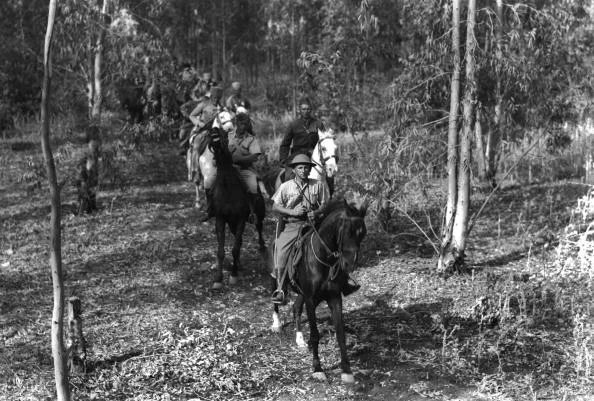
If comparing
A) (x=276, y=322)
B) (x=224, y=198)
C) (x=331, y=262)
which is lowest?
(x=276, y=322)

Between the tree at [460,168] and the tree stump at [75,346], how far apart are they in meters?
6.55

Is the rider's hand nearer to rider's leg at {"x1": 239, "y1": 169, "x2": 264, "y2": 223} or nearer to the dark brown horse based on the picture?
the dark brown horse

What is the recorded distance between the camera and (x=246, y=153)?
13047mm

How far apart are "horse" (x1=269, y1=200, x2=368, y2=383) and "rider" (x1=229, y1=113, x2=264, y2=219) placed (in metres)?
3.91

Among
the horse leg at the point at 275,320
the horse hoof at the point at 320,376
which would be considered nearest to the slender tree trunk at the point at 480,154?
the horse leg at the point at 275,320

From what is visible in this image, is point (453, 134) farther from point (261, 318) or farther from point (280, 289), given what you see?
point (280, 289)

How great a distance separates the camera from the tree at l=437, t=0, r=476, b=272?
39.5 ft

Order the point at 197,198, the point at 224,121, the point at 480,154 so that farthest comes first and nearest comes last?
A: 1. the point at 480,154
2. the point at 197,198
3. the point at 224,121

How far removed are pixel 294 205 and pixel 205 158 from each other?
5489mm

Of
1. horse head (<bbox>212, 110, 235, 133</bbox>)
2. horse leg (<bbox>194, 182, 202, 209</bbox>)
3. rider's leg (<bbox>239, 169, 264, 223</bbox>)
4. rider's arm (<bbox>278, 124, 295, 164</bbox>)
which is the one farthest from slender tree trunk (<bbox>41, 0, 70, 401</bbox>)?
horse leg (<bbox>194, 182, 202, 209</bbox>)

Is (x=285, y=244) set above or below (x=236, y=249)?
above

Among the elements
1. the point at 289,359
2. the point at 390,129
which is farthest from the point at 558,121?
the point at 289,359

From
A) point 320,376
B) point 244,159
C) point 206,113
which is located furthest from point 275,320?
point 206,113

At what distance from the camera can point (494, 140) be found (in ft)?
65.8
